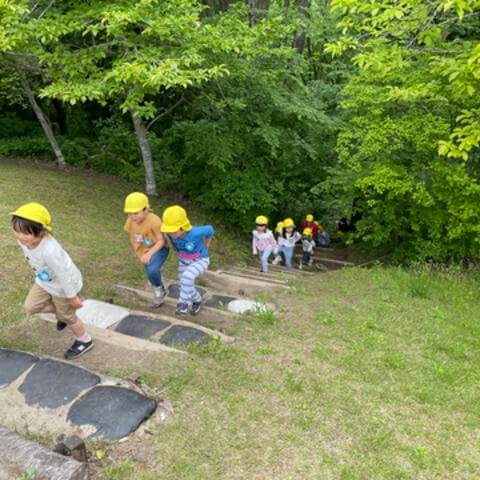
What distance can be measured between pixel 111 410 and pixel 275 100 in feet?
25.2

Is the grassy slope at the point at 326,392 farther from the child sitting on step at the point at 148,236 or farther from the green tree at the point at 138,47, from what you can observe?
the green tree at the point at 138,47

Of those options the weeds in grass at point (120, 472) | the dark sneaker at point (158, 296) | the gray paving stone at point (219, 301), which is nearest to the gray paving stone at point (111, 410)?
the weeds in grass at point (120, 472)

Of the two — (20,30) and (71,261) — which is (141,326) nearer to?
(71,261)

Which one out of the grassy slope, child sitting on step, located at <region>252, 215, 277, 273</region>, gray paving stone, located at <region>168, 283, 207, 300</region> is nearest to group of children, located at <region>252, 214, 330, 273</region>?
child sitting on step, located at <region>252, 215, 277, 273</region>

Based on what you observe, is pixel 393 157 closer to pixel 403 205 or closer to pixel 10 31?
pixel 403 205

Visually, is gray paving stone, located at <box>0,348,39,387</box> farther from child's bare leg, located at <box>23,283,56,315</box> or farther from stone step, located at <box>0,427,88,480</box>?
stone step, located at <box>0,427,88,480</box>

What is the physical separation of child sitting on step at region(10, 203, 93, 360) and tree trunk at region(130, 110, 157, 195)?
262 inches

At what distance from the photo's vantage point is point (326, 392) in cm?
388

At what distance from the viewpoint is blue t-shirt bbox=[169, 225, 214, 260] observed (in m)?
5.19

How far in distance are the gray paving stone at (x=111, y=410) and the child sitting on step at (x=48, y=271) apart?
2.89 feet

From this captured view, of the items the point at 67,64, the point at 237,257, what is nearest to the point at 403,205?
the point at 237,257

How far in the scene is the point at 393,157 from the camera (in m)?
9.05

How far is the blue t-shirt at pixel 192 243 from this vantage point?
5.19 meters

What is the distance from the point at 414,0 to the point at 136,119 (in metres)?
7.15
